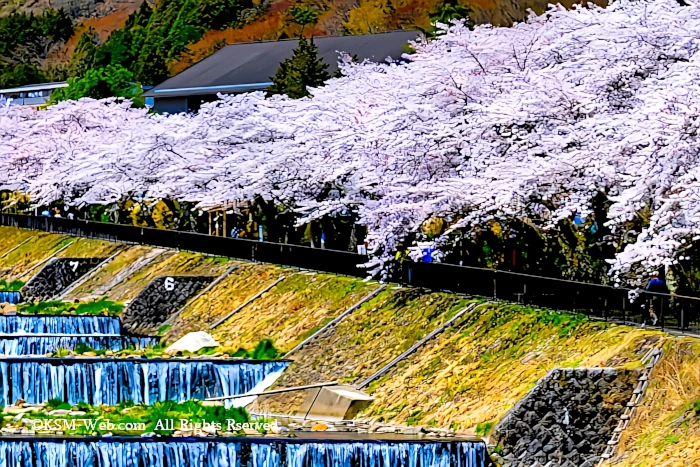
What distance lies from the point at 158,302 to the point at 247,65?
4219 cm

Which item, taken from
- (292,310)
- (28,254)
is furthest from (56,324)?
(28,254)

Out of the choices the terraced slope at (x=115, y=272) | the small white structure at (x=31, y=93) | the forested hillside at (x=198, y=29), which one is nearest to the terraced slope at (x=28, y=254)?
the terraced slope at (x=115, y=272)

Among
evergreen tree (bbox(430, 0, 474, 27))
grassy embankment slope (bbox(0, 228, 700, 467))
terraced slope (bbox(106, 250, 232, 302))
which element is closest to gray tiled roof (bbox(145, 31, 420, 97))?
evergreen tree (bbox(430, 0, 474, 27))

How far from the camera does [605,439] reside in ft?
69.4

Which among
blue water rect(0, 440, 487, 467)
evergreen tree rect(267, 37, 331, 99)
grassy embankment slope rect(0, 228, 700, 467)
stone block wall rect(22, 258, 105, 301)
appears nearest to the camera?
grassy embankment slope rect(0, 228, 700, 467)

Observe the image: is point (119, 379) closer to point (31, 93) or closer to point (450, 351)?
point (450, 351)

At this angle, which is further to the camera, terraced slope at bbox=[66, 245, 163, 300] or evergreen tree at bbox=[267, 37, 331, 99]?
evergreen tree at bbox=[267, 37, 331, 99]

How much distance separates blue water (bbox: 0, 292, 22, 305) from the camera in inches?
1998

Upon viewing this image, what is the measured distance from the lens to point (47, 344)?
36375mm

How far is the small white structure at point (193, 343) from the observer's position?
34719 millimetres

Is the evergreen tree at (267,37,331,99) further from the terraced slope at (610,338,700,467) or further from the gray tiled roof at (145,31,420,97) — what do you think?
the terraced slope at (610,338,700,467)

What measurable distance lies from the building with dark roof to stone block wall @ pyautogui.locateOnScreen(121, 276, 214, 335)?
32218 millimetres

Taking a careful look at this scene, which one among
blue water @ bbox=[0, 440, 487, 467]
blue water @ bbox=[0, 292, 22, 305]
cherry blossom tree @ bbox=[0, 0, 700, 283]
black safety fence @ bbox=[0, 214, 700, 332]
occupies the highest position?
cherry blossom tree @ bbox=[0, 0, 700, 283]

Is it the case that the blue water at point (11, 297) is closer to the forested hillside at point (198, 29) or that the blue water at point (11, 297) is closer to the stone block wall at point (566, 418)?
the stone block wall at point (566, 418)
